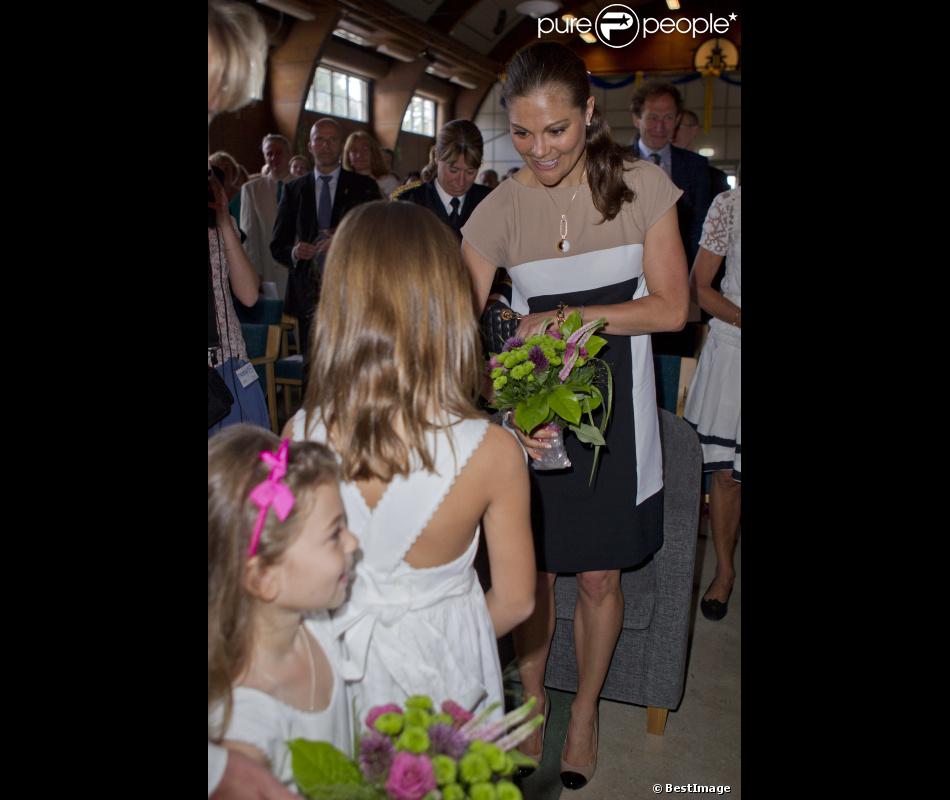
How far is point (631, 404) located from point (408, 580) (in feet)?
3.03

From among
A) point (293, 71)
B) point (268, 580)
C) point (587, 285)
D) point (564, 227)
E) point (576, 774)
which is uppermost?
point (293, 71)

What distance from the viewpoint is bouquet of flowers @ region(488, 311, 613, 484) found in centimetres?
142

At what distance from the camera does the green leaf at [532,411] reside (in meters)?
1.46

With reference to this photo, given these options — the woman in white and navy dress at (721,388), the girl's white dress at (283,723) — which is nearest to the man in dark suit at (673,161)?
the woman in white and navy dress at (721,388)

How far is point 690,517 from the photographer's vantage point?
225cm

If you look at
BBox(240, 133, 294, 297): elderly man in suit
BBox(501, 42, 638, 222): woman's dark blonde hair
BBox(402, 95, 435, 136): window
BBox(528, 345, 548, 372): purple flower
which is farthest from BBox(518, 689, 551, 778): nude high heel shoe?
BBox(402, 95, 435, 136): window

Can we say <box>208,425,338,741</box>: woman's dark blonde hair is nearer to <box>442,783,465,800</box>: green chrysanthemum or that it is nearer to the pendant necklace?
<box>442,783,465,800</box>: green chrysanthemum

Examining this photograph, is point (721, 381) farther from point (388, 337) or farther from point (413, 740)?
point (413, 740)

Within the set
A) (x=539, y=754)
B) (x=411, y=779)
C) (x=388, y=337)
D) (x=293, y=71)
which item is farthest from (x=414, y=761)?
(x=293, y=71)

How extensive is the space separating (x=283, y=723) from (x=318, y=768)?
0.12 m

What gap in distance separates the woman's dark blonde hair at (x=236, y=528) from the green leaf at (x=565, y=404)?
61 centimetres

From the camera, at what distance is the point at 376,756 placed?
33.2 inches
